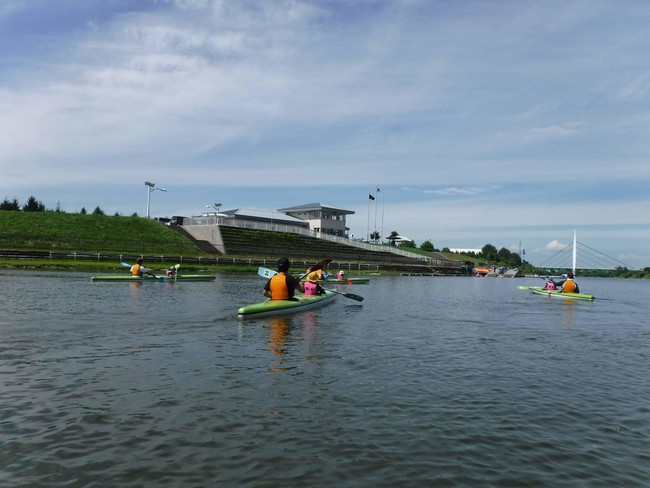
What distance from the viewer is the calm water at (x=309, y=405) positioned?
22.6 ft

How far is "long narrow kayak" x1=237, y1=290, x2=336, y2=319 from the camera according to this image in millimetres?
20219

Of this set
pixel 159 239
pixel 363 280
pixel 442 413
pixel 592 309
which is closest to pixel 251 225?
pixel 159 239

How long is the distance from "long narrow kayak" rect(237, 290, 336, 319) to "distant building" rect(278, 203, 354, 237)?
290ft

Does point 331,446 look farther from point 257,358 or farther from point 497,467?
point 257,358

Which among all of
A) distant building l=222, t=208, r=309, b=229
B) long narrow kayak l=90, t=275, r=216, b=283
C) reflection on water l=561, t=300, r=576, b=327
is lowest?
reflection on water l=561, t=300, r=576, b=327

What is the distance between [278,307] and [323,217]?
9601cm

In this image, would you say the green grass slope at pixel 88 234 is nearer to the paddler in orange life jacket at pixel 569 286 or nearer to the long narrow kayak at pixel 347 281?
the long narrow kayak at pixel 347 281

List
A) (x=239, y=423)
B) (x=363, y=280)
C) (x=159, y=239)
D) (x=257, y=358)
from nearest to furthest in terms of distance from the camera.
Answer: (x=239, y=423), (x=257, y=358), (x=363, y=280), (x=159, y=239)

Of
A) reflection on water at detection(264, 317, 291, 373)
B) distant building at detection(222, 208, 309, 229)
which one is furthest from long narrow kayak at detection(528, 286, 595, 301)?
distant building at detection(222, 208, 309, 229)

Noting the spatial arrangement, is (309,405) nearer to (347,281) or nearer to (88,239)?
(347,281)

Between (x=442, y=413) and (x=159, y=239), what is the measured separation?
233 feet

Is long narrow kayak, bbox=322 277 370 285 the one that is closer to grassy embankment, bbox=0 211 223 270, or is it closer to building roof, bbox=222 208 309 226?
grassy embankment, bbox=0 211 223 270

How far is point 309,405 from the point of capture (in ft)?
31.8

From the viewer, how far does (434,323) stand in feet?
74.3
